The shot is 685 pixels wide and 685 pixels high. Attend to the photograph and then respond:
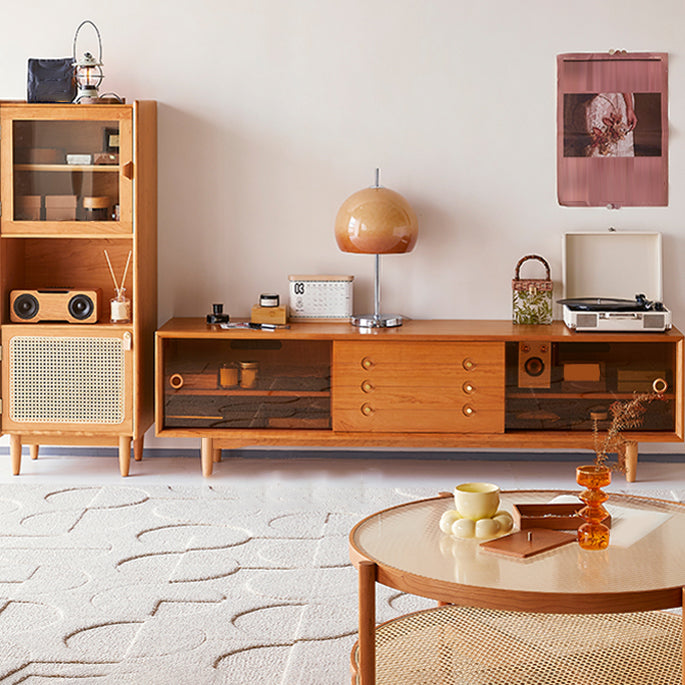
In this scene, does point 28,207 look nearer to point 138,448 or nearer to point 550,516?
point 138,448

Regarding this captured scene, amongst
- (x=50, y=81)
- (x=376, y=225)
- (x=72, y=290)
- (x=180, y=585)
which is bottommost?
(x=180, y=585)

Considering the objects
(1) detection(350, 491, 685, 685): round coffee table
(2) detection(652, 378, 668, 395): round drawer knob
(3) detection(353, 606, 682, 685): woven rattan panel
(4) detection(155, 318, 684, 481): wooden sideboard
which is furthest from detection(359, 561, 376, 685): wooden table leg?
(2) detection(652, 378, 668, 395): round drawer knob

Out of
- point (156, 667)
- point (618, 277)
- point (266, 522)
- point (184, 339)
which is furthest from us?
point (618, 277)

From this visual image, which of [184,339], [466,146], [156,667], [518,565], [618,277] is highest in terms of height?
[466,146]

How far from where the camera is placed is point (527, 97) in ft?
13.6

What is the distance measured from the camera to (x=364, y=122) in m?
4.20

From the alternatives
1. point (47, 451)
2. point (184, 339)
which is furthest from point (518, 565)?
point (47, 451)

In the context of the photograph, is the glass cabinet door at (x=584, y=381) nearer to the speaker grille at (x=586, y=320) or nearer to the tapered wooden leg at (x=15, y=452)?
the speaker grille at (x=586, y=320)

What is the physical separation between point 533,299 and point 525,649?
2.16 m

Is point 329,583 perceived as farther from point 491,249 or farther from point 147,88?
point 147,88

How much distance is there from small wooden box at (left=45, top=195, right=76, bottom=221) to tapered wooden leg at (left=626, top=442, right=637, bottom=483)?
2468 mm

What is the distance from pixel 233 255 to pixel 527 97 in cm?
145

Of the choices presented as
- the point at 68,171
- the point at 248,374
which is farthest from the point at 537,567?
the point at 68,171

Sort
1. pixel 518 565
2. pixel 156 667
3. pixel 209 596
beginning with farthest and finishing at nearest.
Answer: pixel 209 596 → pixel 156 667 → pixel 518 565
